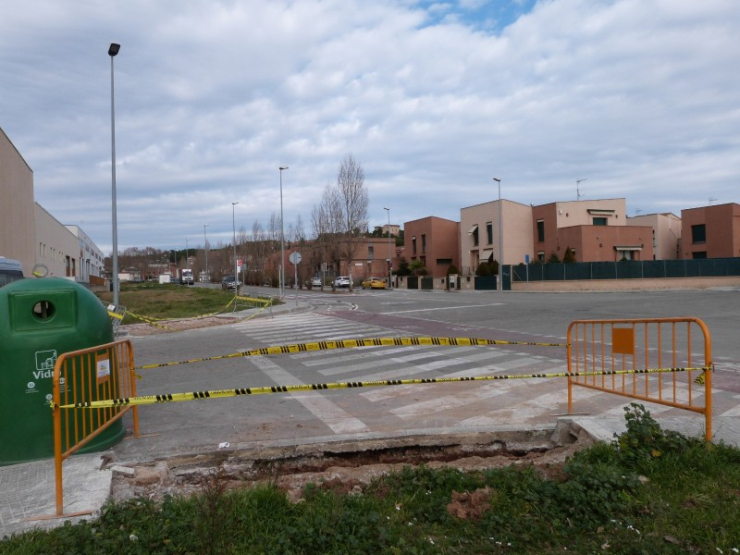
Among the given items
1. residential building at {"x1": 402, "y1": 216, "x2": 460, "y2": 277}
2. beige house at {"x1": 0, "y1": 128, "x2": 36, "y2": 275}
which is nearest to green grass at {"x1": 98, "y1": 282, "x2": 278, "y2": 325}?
beige house at {"x1": 0, "y1": 128, "x2": 36, "y2": 275}

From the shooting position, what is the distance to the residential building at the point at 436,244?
7075 cm

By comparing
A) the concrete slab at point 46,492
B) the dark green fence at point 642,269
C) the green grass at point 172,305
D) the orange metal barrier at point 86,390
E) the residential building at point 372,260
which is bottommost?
the green grass at point 172,305

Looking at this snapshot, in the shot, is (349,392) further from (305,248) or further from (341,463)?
(305,248)

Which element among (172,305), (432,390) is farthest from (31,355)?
(172,305)

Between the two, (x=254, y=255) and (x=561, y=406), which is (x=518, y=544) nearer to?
(x=561, y=406)

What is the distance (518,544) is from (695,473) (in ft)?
6.27

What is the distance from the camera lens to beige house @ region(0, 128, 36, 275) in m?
27.0

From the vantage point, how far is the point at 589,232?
52.5m

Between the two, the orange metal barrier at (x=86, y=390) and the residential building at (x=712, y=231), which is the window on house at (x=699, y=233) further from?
the orange metal barrier at (x=86, y=390)

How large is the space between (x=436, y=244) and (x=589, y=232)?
22273mm

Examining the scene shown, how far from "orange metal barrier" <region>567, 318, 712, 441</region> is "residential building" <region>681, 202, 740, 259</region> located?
47.9 metres

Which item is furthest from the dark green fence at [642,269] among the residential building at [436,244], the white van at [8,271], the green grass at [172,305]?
the white van at [8,271]

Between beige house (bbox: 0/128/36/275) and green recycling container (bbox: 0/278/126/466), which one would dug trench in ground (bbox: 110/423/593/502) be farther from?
beige house (bbox: 0/128/36/275)

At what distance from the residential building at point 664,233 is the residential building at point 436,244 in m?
23.1
